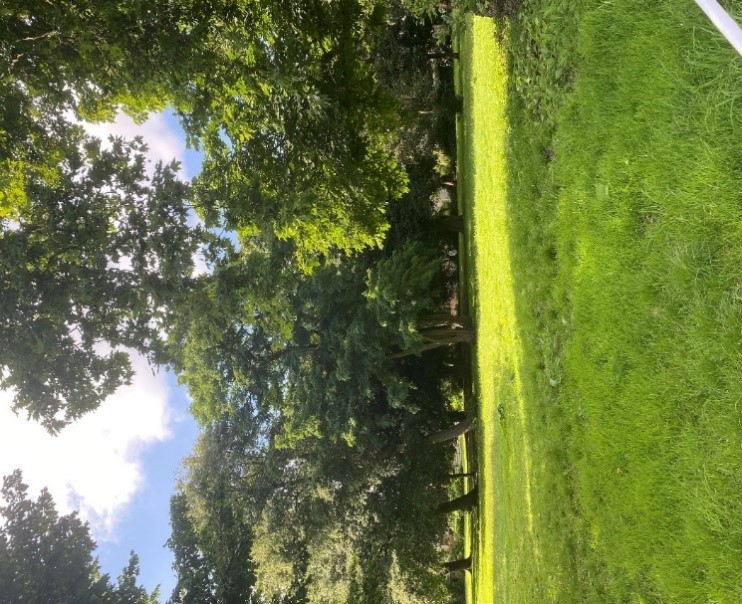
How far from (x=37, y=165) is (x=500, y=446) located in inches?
437

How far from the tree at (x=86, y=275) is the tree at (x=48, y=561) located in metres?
19.1

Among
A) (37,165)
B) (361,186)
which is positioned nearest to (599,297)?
(361,186)

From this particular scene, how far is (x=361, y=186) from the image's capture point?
12.5 meters

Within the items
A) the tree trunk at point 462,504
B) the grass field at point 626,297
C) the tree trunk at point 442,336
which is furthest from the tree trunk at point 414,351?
the grass field at point 626,297

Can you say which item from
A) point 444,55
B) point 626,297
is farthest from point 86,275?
point 444,55

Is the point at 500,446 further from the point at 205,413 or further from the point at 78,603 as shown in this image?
the point at 78,603

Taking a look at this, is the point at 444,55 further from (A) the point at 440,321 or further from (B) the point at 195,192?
(B) the point at 195,192

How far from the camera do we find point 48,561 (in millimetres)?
25750

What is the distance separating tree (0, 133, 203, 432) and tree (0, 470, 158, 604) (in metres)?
19.1

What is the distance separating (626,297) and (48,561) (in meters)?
28.6

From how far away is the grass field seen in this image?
4.76 meters

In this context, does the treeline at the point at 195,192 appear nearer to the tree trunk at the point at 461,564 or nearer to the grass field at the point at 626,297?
the grass field at the point at 626,297

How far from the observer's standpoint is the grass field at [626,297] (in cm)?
476

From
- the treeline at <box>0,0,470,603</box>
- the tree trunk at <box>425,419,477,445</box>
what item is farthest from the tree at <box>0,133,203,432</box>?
the tree trunk at <box>425,419,477,445</box>
